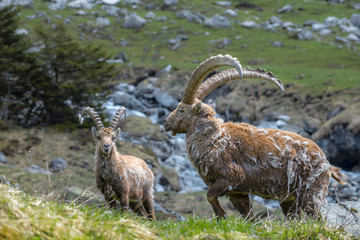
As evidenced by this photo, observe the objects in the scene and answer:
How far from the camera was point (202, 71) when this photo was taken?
9.17m

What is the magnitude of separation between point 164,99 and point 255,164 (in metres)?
36.2

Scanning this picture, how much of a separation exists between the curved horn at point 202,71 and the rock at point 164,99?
32.6 meters

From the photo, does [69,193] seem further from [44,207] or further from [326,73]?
[326,73]

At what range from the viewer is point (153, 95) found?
45.9 meters

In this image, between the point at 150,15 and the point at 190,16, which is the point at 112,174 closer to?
the point at 190,16

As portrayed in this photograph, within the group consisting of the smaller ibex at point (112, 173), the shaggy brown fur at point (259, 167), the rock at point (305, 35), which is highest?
the shaggy brown fur at point (259, 167)

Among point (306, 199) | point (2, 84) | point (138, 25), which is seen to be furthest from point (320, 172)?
point (138, 25)

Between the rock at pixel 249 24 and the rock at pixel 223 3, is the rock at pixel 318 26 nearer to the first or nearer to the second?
the rock at pixel 249 24

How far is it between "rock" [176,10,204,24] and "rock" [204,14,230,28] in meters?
1.91

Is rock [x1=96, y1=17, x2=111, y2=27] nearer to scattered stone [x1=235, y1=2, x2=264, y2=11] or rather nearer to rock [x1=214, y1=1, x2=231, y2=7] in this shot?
rock [x1=214, y1=1, x2=231, y2=7]

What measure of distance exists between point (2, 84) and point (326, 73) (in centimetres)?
3091

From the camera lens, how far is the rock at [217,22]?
76062 mm

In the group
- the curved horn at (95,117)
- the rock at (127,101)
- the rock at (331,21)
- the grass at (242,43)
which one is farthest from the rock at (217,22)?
the curved horn at (95,117)

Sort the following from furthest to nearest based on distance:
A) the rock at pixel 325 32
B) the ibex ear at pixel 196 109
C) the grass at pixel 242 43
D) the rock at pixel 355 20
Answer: the rock at pixel 355 20, the rock at pixel 325 32, the grass at pixel 242 43, the ibex ear at pixel 196 109
